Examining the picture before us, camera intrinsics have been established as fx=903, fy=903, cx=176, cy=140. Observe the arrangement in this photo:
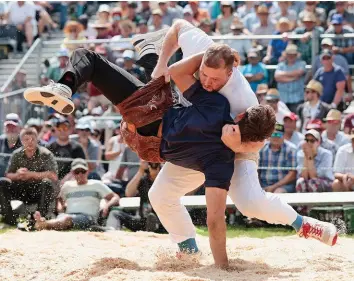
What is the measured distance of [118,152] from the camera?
12234 millimetres

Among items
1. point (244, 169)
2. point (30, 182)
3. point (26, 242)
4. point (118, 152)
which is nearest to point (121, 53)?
point (118, 152)

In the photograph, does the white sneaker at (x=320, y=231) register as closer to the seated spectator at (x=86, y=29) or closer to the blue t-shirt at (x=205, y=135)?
the blue t-shirt at (x=205, y=135)

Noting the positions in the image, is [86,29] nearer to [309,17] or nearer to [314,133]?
[309,17]

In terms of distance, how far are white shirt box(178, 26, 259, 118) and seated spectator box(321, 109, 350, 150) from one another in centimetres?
458

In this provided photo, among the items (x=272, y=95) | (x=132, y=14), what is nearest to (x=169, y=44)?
(x=272, y=95)

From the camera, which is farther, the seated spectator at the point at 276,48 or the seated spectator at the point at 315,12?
the seated spectator at the point at 315,12

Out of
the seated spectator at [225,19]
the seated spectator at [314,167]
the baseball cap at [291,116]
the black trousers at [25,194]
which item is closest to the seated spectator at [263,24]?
the seated spectator at [225,19]

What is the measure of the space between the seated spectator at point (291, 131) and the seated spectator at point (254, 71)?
134cm

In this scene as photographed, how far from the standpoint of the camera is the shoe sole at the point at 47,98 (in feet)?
21.4

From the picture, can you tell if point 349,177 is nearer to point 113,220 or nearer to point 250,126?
point 113,220

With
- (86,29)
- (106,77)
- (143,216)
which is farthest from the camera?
(86,29)

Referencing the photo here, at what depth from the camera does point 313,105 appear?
1209 cm

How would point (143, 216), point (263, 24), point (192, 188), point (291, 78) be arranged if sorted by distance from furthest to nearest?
point (263, 24), point (291, 78), point (143, 216), point (192, 188)

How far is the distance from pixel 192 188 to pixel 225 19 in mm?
7160
